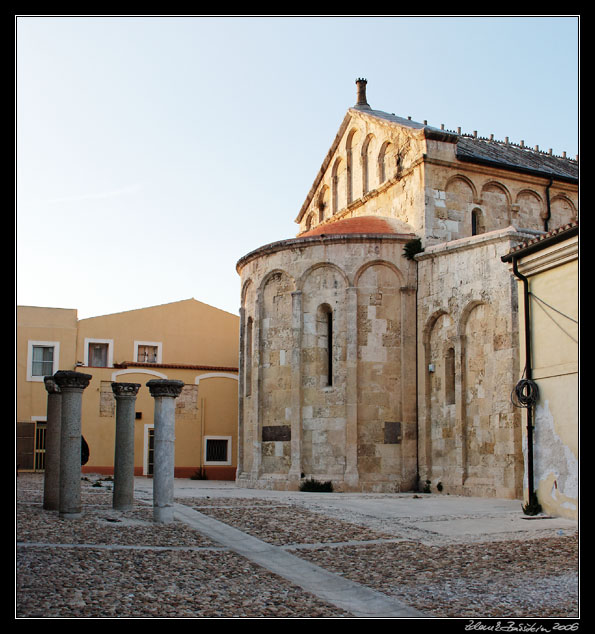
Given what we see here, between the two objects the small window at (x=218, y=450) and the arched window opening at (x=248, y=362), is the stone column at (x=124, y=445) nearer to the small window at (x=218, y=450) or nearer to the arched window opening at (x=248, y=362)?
the arched window opening at (x=248, y=362)

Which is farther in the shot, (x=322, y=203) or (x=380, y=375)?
(x=322, y=203)

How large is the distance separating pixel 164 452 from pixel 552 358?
23.5 feet

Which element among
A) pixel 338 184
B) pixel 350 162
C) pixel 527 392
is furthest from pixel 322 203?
pixel 527 392

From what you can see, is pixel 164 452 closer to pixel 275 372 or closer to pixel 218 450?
pixel 275 372

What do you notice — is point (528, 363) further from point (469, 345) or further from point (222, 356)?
A: point (222, 356)

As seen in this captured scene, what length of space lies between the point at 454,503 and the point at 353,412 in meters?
4.87

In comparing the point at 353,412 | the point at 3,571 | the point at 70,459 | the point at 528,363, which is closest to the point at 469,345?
the point at 353,412

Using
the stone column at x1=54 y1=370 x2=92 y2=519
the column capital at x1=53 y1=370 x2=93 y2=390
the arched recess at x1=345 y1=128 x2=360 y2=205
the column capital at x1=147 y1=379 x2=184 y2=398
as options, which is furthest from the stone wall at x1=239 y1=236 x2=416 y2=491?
the column capital at x1=53 y1=370 x2=93 y2=390

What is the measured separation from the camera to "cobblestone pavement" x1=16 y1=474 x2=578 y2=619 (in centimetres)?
742

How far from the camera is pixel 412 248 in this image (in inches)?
896

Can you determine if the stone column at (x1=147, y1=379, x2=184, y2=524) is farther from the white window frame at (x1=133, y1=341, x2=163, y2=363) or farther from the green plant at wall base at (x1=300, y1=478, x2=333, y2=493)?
the white window frame at (x1=133, y1=341, x2=163, y2=363)

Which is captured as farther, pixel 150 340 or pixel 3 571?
pixel 150 340

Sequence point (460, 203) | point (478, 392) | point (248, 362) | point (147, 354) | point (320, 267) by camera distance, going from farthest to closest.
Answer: point (147, 354) < point (248, 362) < point (460, 203) < point (320, 267) < point (478, 392)

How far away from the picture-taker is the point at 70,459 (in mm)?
13180
